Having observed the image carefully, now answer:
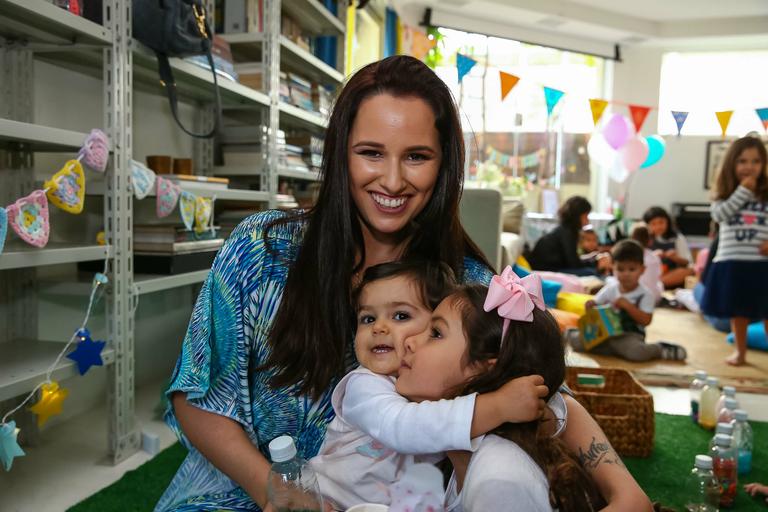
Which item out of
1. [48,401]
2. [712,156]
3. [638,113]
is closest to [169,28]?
[48,401]

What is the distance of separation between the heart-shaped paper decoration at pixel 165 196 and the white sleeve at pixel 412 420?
1466 millimetres

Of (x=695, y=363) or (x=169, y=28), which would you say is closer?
(x=169, y=28)

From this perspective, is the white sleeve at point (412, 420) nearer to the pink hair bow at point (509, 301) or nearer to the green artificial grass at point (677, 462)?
the pink hair bow at point (509, 301)

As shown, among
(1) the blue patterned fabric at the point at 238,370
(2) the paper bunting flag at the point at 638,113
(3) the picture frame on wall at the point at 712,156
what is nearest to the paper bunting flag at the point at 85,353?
(1) the blue patterned fabric at the point at 238,370

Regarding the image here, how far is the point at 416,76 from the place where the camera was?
130 cm

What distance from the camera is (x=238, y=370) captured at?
1.17 meters

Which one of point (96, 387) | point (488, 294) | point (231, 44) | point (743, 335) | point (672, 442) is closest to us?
point (488, 294)

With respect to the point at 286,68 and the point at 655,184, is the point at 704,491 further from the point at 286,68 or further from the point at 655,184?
the point at 655,184

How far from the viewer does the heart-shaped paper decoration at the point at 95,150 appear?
193cm

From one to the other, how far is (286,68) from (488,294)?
3.23 m

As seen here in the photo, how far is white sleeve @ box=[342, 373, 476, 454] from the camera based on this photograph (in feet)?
3.19

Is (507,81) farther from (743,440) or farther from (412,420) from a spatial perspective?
(412,420)

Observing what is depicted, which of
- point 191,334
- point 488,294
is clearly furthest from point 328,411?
point 488,294

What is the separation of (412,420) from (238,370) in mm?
375
